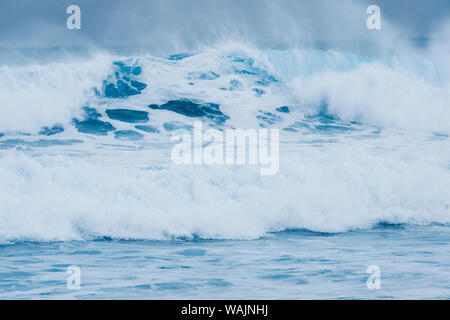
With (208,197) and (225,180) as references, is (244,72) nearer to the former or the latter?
(225,180)

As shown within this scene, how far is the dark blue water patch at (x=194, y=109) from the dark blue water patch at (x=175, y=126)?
1.60ft

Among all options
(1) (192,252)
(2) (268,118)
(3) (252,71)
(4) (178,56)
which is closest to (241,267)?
(1) (192,252)

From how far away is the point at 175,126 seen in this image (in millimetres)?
11570

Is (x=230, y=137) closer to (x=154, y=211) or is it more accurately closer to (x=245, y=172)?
(x=245, y=172)

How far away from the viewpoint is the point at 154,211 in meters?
7.45

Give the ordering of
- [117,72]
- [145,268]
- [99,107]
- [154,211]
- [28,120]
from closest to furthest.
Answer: [145,268] → [154,211] → [28,120] → [99,107] → [117,72]

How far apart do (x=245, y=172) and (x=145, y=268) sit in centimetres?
317

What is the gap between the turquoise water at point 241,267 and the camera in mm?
4961

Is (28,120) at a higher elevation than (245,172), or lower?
higher

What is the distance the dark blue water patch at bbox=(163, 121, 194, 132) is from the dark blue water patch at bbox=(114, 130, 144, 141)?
0.67 m

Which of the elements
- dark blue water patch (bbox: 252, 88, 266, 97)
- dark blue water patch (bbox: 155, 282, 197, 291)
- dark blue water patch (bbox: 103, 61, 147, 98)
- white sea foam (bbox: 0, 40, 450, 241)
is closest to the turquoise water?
dark blue water patch (bbox: 155, 282, 197, 291)

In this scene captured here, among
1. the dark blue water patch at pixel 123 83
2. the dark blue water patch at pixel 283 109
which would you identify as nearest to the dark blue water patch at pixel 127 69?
the dark blue water patch at pixel 123 83

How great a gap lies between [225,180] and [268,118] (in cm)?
428
